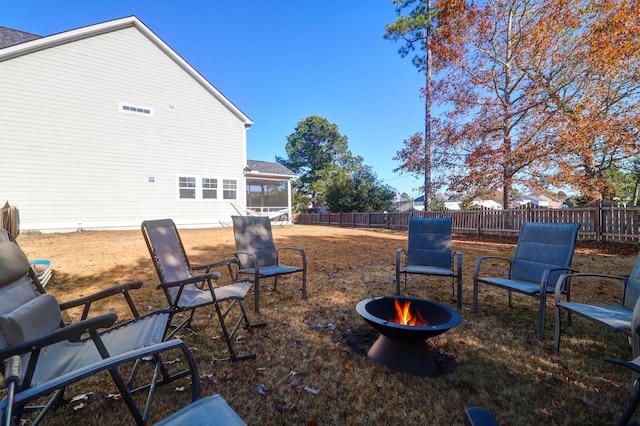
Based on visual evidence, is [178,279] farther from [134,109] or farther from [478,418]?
[134,109]

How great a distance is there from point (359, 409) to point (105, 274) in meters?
5.79

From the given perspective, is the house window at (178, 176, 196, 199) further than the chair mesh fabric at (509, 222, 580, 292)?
Yes

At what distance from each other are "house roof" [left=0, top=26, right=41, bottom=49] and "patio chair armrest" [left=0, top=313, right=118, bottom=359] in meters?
17.4

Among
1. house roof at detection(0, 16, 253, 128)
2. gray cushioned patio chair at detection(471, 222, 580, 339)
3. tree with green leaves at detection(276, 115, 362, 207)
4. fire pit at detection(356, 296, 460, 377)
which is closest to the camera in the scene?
fire pit at detection(356, 296, 460, 377)

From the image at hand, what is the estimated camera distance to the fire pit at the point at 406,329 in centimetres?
233

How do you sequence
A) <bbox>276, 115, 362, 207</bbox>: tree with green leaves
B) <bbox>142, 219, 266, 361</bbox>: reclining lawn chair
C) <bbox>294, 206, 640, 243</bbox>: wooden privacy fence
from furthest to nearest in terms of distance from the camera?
<bbox>276, 115, 362, 207</bbox>: tree with green leaves < <bbox>294, 206, 640, 243</bbox>: wooden privacy fence < <bbox>142, 219, 266, 361</bbox>: reclining lawn chair

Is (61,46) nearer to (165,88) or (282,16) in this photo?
(165,88)

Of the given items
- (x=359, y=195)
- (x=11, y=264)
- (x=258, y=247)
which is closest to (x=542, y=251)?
(x=258, y=247)

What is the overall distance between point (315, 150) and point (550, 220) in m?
31.7

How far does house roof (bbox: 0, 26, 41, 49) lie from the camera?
12.3m

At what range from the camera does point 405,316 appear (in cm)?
281

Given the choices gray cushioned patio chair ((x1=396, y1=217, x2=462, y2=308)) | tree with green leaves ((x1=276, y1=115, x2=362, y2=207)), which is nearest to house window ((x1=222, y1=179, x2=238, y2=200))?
gray cushioned patio chair ((x1=396, y1=217, x2=462, y2=308))

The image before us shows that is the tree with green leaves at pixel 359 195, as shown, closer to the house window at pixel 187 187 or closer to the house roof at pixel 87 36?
the house roof at pixel 87 36

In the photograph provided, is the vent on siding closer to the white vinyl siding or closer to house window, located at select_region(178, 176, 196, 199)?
the white vinyl siding
